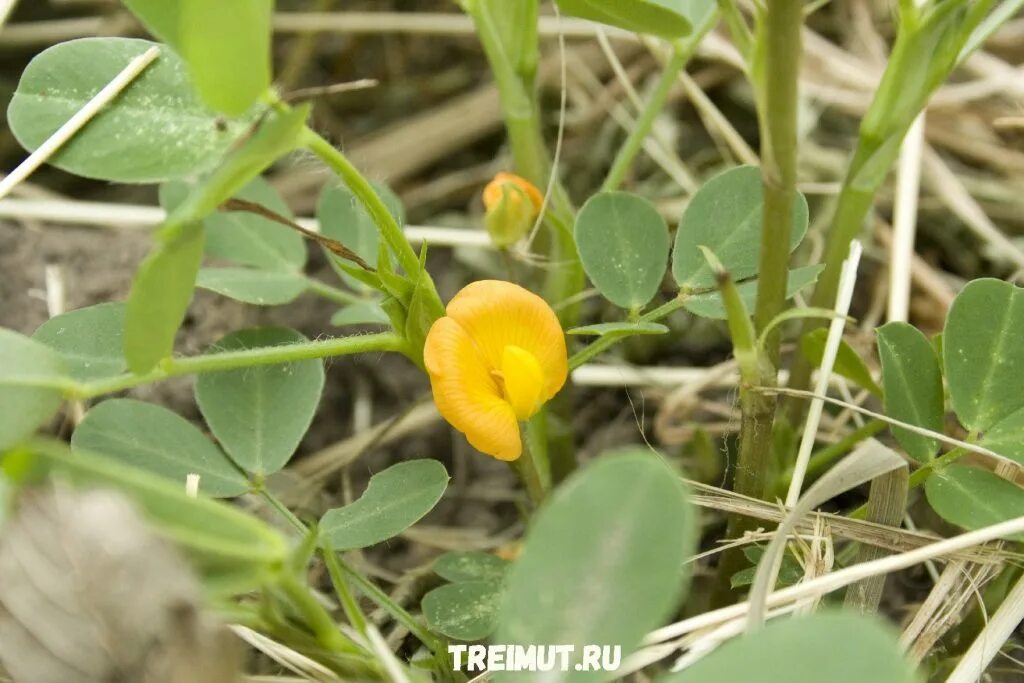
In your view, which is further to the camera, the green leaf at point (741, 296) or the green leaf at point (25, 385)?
the green leaf at point (741, 296)

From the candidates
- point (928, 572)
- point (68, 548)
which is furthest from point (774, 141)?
point (68, 548)

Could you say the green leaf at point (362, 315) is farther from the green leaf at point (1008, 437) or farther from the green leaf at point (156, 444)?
the green leaf at point (1008, 437)

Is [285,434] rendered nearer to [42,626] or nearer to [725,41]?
[42,626]

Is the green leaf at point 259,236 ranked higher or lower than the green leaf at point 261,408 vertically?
higher

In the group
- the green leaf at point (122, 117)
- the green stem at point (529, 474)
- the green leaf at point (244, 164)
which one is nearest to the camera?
the green leaf at point (244, 164)

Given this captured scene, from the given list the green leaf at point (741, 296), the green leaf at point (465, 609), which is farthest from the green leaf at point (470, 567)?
the green leaf at point (741, 296)

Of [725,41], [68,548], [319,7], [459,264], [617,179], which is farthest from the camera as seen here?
[319,7]

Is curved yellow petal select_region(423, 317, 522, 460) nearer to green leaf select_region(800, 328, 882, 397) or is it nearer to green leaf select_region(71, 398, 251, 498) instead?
green leaf select_region(71, 398, 251, 498)

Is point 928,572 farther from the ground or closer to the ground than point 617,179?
closer to the ground
